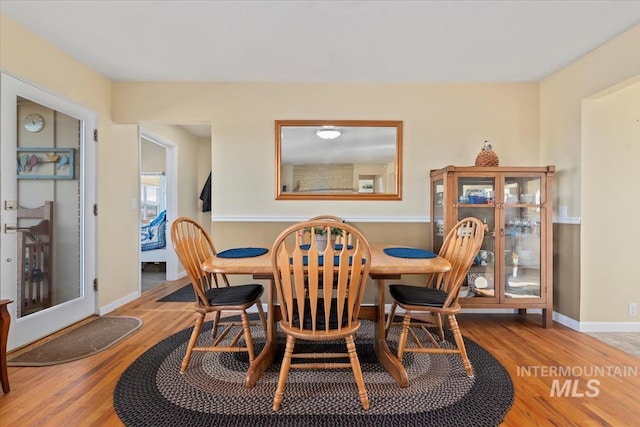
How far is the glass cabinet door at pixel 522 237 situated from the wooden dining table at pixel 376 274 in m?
1.26

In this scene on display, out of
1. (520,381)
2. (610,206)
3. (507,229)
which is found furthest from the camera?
(507,229)

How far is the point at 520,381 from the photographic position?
5.78ft

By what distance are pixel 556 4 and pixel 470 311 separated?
8.22 feet

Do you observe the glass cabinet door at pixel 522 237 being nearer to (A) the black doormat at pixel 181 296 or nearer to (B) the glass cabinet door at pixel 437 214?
(B) the glass cabinet door at pixel 437 214

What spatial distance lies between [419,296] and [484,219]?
4.30ft

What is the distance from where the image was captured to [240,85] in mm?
3031

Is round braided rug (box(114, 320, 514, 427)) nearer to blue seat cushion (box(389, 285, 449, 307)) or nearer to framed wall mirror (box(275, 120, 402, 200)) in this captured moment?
blue seat cushion (box(389, 285, 449, 307))

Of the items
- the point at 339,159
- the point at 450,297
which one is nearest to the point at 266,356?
the point at 450,297

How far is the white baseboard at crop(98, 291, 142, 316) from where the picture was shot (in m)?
2.89

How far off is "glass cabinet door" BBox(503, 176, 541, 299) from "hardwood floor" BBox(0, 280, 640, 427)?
36 centimetres

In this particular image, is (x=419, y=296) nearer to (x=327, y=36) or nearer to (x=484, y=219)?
(x=484, y=219)

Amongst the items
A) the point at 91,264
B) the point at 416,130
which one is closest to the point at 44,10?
the point at 91,264

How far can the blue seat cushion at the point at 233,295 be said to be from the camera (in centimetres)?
182

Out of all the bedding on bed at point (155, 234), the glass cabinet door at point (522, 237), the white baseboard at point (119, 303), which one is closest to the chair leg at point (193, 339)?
the white baseboard at point (119, 303)
